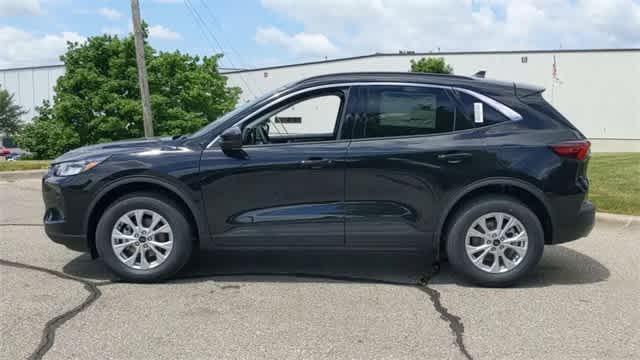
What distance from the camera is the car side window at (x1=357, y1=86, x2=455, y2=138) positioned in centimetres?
521

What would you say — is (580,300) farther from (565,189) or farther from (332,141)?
(332,141)

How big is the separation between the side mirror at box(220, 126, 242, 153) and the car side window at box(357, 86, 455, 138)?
1.00m

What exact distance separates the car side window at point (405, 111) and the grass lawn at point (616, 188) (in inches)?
160

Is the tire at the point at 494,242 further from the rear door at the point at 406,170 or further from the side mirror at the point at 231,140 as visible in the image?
the side mirror at the point at 231,140

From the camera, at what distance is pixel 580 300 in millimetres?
4922

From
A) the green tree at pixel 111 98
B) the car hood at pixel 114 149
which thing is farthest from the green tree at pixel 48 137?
the car hood at pixel 114 149

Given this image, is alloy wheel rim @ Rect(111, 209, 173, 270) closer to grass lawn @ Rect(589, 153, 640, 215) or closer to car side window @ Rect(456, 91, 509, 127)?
car side window @ Rect(456, 91, 509, 127)

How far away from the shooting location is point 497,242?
17.0ft

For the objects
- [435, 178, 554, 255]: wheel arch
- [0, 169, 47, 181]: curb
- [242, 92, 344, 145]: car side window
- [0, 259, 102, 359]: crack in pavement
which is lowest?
[0, 259, 102, 359]: crack in pavement

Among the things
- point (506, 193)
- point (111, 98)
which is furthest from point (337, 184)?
point (111, 98)

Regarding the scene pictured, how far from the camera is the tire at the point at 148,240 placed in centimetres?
515

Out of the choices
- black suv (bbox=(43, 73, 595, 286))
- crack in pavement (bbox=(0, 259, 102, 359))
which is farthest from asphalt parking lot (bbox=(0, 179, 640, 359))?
black suv (bbox=(43, 73, 595, 286))

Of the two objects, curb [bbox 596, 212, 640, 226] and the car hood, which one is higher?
the car hood

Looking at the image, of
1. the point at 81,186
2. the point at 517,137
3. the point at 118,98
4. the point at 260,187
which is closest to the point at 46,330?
the point at 81,186
